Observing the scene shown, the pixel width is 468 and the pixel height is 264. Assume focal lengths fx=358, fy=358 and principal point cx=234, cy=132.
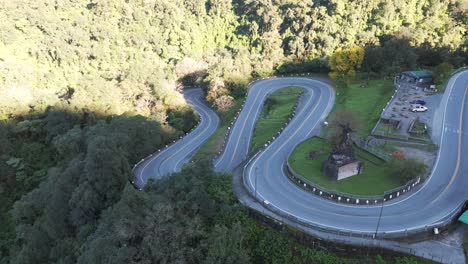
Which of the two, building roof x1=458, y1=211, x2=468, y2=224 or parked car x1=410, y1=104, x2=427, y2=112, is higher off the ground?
parked car x1=410, y1=104, x2=427, y2=112

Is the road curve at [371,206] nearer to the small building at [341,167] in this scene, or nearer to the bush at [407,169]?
the bush at [407,169]

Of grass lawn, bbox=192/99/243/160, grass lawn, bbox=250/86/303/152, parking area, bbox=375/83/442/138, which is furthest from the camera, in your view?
grass lawn, bbox=250/86/303/152

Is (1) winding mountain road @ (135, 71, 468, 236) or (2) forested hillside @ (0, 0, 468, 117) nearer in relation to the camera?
(1) winding mountain road @ (135, 71, 468, 236)

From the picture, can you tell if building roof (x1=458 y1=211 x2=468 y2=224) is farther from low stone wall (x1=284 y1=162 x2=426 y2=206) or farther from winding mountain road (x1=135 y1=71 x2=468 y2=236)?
low stone wall (x1=284 y1=162 x2=426 y2=206)

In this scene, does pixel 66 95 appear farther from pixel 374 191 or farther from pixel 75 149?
pixel 374 191

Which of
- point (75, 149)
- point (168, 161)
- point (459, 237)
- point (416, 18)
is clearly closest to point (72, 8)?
point (75, 149)

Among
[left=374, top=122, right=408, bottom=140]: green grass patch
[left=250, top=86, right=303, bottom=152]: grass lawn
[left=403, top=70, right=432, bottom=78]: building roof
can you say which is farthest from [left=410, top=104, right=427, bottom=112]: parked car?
[left=250, top=86, right=303, bottom=152]: grass lawn

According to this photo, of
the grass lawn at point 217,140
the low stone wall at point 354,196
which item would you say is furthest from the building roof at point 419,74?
the low stone wall at point 354,196
